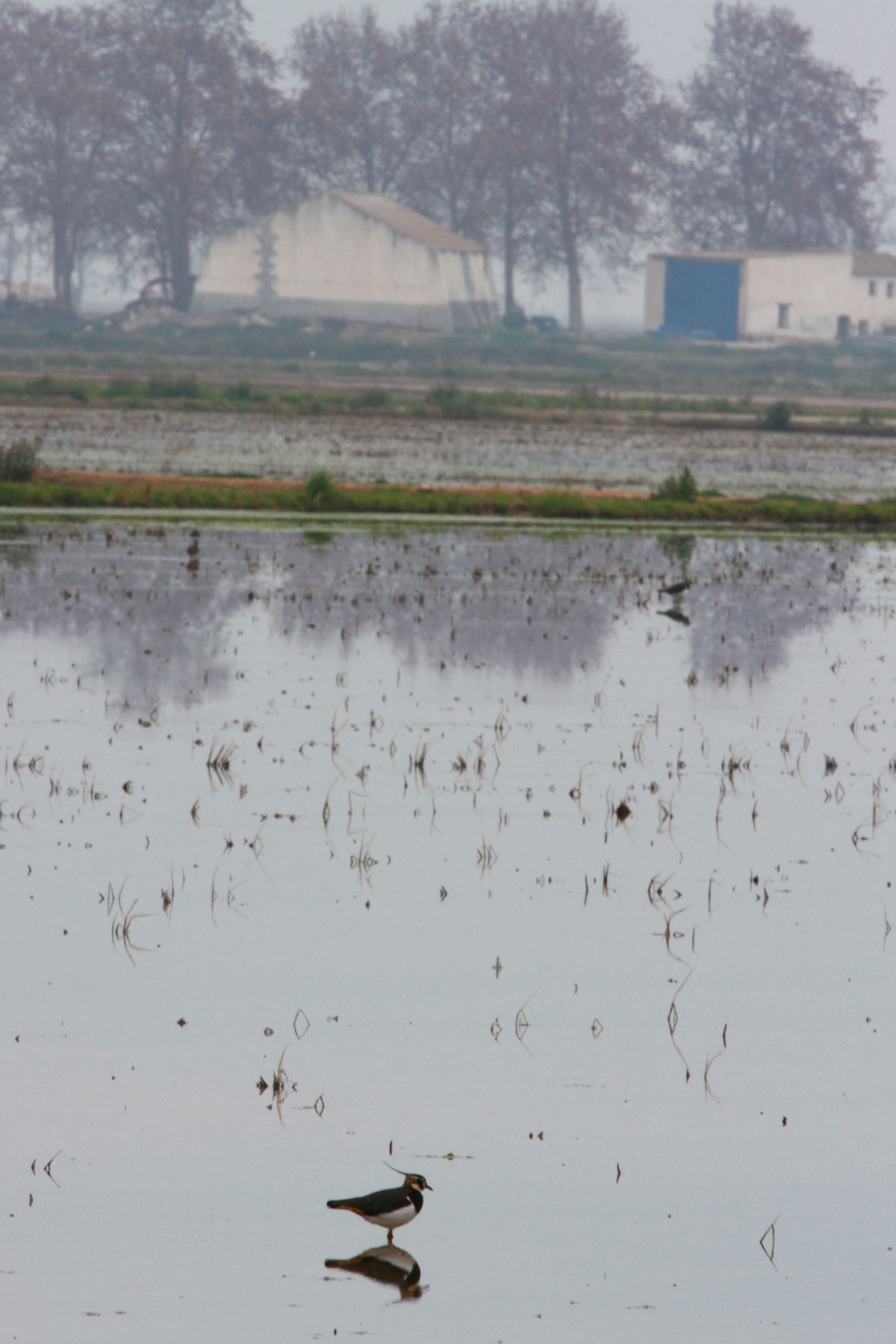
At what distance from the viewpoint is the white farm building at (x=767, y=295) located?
9694 cm

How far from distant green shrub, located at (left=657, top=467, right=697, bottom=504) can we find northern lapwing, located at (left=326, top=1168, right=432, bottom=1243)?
27.2m

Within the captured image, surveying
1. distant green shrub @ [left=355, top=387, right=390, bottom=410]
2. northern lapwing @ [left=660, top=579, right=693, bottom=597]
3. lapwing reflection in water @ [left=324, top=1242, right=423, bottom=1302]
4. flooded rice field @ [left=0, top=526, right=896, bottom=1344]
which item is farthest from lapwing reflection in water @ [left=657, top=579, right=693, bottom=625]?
distant green shrub @ [left=355, top=387, right=390, bottom=410]

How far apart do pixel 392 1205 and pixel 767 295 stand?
314 ft

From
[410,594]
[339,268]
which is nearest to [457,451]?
[410,594]

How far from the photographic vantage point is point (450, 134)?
10669cm

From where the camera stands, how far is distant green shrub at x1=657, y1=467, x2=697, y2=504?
106 feet

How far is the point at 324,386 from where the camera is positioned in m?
65.2

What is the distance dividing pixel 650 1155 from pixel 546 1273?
948 mm

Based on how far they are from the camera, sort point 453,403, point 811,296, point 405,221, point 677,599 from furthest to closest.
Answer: point 811,296
point 405,221
point 453,403
point 677,599

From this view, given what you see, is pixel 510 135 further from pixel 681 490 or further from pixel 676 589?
pixel 676 589

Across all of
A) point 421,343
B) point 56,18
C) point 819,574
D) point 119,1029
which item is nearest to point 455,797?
point 119,1029

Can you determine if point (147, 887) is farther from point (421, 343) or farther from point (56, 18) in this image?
point (56, 18)

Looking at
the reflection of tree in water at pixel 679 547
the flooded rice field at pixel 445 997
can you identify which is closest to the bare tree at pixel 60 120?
the reflection of tree in water at pixel 679 547

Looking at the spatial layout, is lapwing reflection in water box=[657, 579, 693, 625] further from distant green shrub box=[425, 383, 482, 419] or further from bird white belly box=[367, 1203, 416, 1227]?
distant green shrub box=[425, 383, 482, 419]
